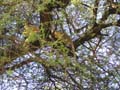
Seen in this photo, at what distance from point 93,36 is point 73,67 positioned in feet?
1.14

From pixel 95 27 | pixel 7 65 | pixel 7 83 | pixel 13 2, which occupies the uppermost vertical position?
pixel 13 2

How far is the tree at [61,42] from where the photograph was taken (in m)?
1.72

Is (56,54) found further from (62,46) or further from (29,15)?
(29,15)

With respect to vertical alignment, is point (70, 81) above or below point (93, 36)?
below

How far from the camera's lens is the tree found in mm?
1716

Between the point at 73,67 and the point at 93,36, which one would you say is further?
the point at 93,36

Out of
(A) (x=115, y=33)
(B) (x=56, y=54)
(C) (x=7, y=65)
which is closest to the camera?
(B) (x=56, y=54)

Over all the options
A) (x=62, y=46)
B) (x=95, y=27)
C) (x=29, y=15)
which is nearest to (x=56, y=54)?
(x=62, y=46)

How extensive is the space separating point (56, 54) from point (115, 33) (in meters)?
0.39

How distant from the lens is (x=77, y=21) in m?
1.87

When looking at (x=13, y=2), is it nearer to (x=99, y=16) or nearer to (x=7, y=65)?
(x=7, y=65)

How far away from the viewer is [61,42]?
5.67 feet

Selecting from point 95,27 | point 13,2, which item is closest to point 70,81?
point 95,27

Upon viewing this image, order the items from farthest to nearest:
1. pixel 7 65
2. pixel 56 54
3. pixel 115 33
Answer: pixel 115 33 → pixel 7 65 → pixel 56 54
